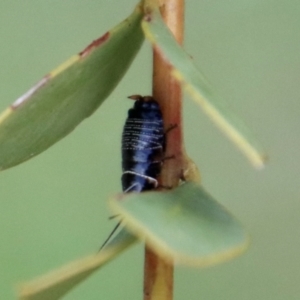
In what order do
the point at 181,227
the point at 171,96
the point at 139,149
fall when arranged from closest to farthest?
the point at 181,227 < the point at 171,96 < the point at 139,149

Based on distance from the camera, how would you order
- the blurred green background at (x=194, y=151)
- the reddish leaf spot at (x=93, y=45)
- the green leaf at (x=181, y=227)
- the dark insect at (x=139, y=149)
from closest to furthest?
the green leaf at (x=181, y=227) < the reddish leaf spot at (x=93, y=45) < the dark insect at (x=139, y=149) < the blurred green background at (x=194, y=151)

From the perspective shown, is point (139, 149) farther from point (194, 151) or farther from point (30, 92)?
point (194, 151)

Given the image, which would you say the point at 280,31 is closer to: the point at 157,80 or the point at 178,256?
the point at 157,80

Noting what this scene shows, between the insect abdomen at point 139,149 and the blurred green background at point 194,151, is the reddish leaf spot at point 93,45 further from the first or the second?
the blurred green background at point 194,151

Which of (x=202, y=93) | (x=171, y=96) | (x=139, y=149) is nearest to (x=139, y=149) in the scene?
(x=139, y=149)

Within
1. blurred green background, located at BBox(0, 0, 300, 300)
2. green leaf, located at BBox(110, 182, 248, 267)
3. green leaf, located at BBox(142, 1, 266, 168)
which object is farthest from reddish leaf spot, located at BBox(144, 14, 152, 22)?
blurred green background, located at BBox(0, 0, 300, 300)

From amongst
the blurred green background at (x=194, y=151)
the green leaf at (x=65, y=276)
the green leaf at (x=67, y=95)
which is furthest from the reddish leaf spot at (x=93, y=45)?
the blurred green background at (x=194, y=151)
